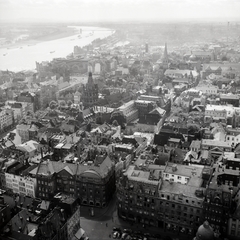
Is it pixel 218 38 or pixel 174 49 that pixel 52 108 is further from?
pixel 218 38

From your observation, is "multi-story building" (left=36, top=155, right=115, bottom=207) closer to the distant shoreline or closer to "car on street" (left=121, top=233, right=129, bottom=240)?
"car on street" (left=121, top=233, right=129, bottom=240)

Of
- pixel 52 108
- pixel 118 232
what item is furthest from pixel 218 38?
pixel 118 232

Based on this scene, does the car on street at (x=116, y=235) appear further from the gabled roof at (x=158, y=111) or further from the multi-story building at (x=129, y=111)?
the gabled roof at (x=158, y=111)

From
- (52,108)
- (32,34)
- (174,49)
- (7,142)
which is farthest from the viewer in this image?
(174,49)

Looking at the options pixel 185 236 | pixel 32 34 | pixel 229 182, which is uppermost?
pixel 32 34

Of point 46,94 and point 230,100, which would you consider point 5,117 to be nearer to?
point 46,94

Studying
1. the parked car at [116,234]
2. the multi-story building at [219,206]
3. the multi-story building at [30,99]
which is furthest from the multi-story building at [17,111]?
the multi-story building at [219,206]

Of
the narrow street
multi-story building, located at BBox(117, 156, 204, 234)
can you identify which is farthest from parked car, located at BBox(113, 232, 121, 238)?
multi-story building, located at BBox(117, 156, 204, 234)
